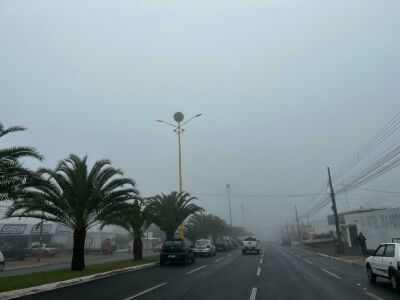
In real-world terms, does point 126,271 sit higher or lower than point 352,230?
lower

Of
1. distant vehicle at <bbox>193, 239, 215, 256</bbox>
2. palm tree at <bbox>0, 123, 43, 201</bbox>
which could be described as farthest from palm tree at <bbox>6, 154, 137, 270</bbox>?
distant vehicle at <bbox>193, 239, 215, 256</bbox>

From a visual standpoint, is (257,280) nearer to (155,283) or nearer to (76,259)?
(155,283)

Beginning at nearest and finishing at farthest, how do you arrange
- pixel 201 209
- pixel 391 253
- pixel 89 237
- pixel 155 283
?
1. pixel 391 253
2. pixel 155 283
3. pixel 201 209
4. pixel 89 237

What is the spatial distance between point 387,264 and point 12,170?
14027mm

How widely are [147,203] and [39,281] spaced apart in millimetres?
17823

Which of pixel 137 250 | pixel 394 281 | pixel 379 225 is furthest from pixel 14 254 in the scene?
pixel 394 281

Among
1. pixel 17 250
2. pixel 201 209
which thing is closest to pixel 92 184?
pixel 201 209

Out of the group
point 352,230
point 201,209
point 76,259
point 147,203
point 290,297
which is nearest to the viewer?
point 290,297

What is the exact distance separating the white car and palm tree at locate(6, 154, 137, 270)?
14215 mm

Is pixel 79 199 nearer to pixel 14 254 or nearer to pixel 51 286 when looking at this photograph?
pixel 51 286

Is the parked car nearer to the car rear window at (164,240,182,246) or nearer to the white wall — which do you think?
the car rear window at (164,240,182,246)

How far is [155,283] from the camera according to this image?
52.6 ft

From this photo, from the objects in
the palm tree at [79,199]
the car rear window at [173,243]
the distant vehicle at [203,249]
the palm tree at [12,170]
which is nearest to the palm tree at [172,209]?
the distant vehicle at [203,249]

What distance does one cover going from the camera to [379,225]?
3666cm
